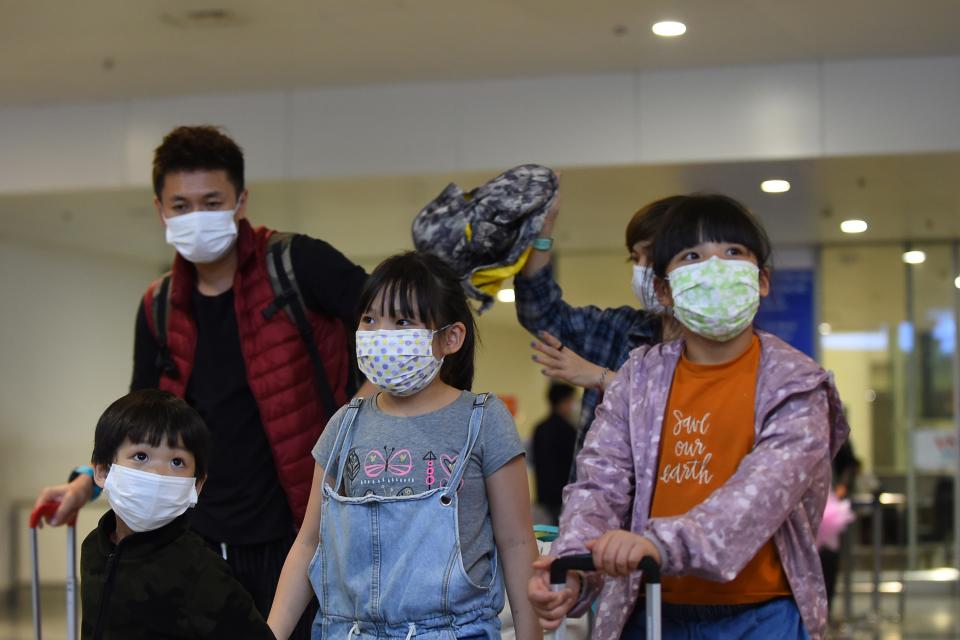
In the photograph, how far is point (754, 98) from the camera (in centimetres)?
906

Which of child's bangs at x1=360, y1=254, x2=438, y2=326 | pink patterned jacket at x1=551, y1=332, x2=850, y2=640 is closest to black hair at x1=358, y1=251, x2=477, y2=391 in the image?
child's bangs at x1=360, y1=254, x2=438, y2=326

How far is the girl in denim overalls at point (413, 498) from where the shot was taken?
2451mm

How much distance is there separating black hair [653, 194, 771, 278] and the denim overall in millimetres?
504

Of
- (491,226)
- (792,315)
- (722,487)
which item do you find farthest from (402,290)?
(792,315)

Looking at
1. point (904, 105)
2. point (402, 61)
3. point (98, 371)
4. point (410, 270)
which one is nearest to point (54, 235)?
point (98, 371)

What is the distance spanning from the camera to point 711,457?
2357 millimetres

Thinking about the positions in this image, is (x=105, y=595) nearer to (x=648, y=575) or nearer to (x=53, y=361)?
(x=648, y=575)

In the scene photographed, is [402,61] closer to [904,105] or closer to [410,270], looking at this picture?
[904,105]

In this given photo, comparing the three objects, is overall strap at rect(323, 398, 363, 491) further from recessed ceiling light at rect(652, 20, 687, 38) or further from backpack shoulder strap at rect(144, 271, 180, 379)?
recessed ceiling light at rect(652, 20, 687, 38)

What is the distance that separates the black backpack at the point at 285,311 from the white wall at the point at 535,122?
19.9 ft

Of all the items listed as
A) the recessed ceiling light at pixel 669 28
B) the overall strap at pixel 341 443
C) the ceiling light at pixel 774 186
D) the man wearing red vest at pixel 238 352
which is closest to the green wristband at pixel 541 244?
the man wearing red vest at pixel 238 352

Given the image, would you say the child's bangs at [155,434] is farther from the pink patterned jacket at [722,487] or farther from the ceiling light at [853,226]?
the ceiling light at [853,226]

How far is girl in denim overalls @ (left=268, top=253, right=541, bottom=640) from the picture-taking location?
2.45m

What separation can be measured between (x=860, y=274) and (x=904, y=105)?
467 centimetres
